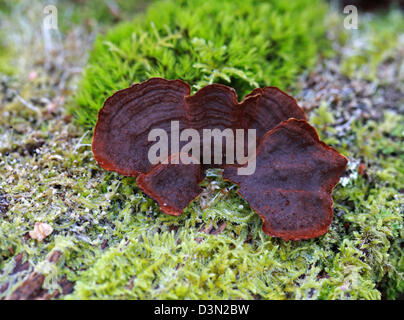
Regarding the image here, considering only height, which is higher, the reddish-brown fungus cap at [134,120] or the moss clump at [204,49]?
the moss clump at [204,49]

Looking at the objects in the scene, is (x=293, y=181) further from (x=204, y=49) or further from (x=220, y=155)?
(x=204, y=49)

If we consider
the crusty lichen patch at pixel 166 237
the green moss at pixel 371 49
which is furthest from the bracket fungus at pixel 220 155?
the green moss at pixel 371 49

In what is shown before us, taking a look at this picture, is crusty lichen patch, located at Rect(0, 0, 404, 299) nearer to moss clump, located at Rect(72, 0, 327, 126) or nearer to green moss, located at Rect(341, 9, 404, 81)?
moss clump, located at Rect(72, 0, 327, 126)

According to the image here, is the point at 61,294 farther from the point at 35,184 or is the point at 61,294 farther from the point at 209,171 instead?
the point at 209,171

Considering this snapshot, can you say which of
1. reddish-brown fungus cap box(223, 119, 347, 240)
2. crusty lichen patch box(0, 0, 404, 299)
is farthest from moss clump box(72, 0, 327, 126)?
reddish-brown fungus cap box(223, 119, 347, 240)

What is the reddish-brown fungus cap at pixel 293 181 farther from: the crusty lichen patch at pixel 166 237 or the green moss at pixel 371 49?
the green moss at pixel 371 49
